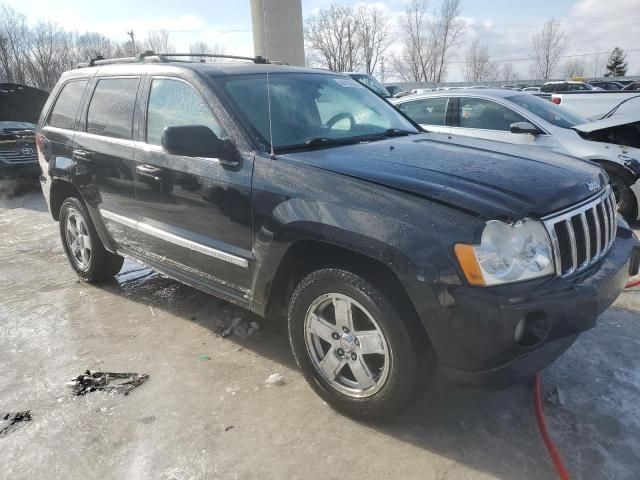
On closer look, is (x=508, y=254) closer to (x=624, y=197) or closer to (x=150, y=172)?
(x=150, y=172)

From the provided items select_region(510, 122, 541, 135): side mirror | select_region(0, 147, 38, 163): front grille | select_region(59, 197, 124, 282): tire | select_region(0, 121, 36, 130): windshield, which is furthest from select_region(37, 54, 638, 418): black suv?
select_region(0, 121, 36, 130): windshield

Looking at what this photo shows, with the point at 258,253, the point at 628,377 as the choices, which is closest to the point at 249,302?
the point at 258,253

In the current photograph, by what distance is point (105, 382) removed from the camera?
3297 mm

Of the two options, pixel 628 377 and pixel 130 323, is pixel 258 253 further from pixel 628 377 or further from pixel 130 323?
pixel 628 377

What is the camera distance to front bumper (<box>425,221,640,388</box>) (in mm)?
2213

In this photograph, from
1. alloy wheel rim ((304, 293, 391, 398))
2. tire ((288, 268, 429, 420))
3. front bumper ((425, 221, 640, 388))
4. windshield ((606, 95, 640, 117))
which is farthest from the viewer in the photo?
windshield ((606, 95, 640, 117))

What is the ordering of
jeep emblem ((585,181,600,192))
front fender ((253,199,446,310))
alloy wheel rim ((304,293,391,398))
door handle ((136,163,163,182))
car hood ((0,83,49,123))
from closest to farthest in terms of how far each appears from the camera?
1. front fender ((253,199,446,310))
2. alloy wheel rim ((304,293,391,398))
3. jeep emblem ((585,181,600,192))
4. door handle ((136,163,163,182))
5. car hood ((0,83,49,123))

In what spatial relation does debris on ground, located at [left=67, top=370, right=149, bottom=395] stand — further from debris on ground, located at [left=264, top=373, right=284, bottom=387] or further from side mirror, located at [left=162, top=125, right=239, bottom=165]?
side mirror, located at [left=162, top=125, right=239, bottom=165]

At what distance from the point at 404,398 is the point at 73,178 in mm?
3385

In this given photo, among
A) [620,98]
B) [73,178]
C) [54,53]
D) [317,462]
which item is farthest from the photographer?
[54,53]

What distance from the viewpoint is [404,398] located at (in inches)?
101

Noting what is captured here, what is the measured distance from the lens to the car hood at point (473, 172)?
239cm

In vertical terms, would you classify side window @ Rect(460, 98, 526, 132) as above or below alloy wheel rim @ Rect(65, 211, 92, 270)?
above

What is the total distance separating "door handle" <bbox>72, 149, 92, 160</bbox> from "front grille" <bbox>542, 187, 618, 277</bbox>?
11.3ft
